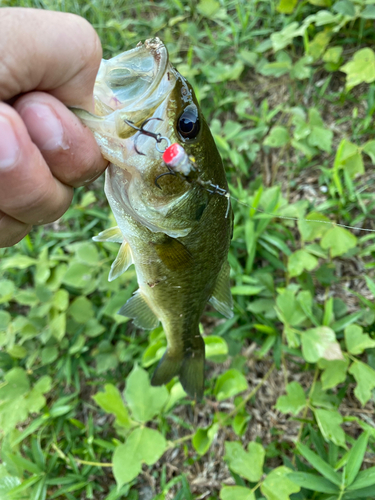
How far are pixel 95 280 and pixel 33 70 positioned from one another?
221 cm

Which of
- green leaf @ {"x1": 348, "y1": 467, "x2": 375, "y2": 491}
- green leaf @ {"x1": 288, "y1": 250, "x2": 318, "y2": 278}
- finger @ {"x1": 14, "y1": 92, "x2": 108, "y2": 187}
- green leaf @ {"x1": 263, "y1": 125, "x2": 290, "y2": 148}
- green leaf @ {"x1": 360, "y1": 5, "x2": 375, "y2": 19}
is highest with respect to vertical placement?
finger @ {"x1": 14, "y1": 92, "x2": 108, "y2": 187}

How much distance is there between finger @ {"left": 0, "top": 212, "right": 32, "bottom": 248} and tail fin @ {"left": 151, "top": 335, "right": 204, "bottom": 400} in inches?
44.1

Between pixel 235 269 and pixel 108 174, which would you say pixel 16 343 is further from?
pixel 108 174

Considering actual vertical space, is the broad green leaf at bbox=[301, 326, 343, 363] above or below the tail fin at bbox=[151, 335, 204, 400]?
below

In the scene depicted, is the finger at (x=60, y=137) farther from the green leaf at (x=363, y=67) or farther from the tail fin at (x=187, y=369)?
the green leaf at (x=363, y=67)

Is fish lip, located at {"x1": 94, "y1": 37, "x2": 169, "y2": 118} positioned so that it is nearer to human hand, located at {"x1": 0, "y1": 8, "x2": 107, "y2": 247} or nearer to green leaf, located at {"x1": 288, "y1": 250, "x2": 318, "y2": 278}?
human hand, located at {"x1": 0, "y1": 8, "x2": 107, "y2": 247}

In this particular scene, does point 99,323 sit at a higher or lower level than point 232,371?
lower

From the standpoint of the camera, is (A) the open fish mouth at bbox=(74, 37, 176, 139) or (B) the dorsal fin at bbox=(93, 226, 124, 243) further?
(B) the dorsal fin at bbox=(93, 226, 124, 243)

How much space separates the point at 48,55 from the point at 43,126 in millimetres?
191

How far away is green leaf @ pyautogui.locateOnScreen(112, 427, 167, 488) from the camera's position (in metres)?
1.84

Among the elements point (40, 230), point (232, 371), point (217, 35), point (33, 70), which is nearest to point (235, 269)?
point (232, 371)

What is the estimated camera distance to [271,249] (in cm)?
272

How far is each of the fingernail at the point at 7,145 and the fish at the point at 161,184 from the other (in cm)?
27

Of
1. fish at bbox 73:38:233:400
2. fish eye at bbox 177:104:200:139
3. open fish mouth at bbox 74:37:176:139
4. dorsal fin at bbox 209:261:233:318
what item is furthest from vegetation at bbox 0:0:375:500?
open fish mouth at bbox 74:37:176:139
